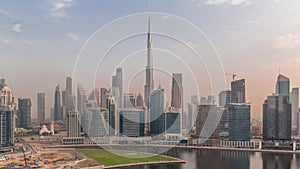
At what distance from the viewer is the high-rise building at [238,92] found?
12.8 meters

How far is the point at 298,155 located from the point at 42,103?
11.3m

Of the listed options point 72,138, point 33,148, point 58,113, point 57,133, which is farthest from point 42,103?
point 33,148

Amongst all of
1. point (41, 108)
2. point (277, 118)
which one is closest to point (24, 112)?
point (41, 108)

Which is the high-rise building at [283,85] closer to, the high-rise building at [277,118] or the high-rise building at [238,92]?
the high-rise building at [238,92]

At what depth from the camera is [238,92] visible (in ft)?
43.0

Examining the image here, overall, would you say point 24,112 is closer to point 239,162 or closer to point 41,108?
point 41,108

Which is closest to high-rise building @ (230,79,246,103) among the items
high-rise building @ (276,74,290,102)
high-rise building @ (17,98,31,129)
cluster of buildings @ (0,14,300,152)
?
cluster of buildings @ (0,14,300,152)

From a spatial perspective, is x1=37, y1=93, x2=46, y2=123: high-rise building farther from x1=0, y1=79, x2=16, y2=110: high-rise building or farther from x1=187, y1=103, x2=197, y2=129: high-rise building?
x1=187, y1=103, x2=197, y2=129: high-rise building

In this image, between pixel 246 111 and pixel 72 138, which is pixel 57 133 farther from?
pixel 246 111

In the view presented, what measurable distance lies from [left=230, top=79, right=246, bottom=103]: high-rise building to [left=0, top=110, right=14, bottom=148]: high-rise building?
787 cm

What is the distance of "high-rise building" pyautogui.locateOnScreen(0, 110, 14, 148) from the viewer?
30.5 feet

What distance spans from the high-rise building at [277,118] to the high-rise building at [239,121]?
2.32 ft

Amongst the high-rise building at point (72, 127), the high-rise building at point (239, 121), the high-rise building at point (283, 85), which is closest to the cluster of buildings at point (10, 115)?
the high-rise building at point (72, 127)

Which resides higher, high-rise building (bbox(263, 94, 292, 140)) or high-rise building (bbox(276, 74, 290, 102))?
high-rise building (bbox(276, 74, 290, 102))
